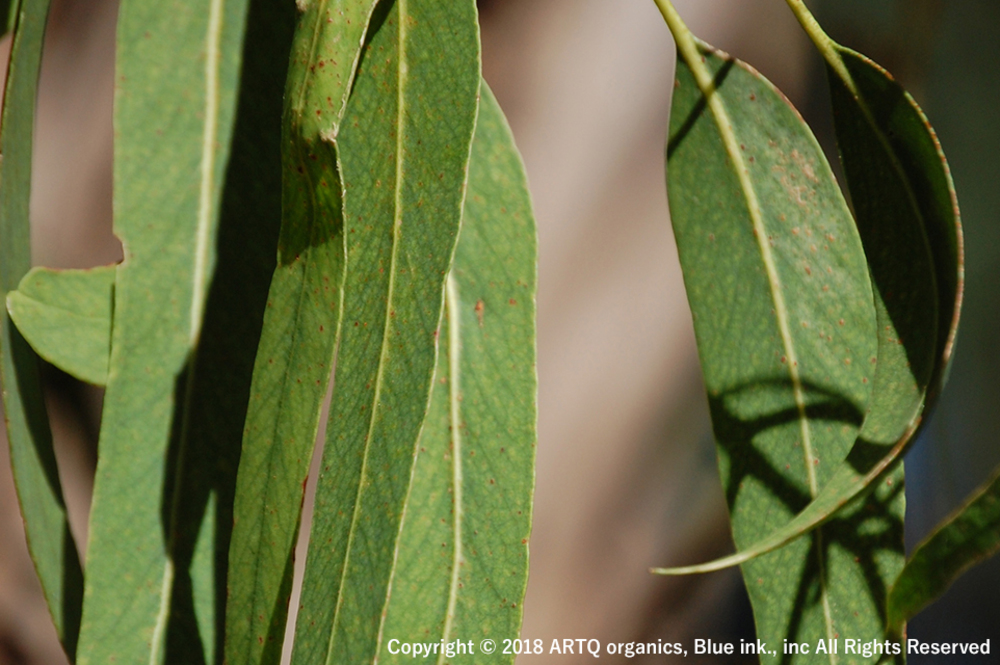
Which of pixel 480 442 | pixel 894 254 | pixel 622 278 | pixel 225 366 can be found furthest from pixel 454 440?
pixel 622 278

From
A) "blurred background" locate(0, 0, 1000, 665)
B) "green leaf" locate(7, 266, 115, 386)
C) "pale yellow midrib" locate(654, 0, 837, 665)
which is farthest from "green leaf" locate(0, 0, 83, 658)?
"blurred background" locate(0, 0, 1000, 665)

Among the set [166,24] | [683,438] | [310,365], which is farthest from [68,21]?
[683,438]

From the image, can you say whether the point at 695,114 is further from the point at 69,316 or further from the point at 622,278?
the point at 622,278

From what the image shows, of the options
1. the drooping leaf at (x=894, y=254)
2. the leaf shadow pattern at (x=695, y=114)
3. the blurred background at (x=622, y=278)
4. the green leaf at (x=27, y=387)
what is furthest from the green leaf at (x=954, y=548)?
the blurred background at (x=622, y=278)

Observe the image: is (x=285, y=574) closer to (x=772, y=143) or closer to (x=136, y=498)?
(x=136, y=498)

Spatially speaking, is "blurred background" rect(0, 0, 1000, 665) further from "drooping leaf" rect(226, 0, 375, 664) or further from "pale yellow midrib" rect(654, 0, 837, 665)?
"drooping leaf" rect(226, 0, 375, 664)
